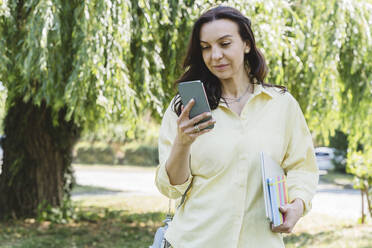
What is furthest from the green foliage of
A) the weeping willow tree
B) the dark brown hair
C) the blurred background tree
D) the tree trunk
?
the dark brown hair

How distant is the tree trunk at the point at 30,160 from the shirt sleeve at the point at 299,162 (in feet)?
18.5

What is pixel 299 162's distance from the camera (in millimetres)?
1685

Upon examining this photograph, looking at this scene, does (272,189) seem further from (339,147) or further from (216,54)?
(339,147)

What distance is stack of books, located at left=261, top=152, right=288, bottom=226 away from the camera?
150 cm

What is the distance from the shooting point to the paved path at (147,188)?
9.78 m

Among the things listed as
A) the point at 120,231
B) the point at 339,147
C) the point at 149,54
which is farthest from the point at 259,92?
the point at 339,147

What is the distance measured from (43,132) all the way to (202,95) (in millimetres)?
5933

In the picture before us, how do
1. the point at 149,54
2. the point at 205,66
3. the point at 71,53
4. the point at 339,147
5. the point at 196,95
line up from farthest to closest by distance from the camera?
the point at 339,147 → the point at 149,54 → the point at 71,53 → the point at 205,66 → the point at 196,95

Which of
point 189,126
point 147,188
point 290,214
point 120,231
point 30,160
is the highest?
point 189,126

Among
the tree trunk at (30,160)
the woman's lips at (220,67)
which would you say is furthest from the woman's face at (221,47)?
the tree trunk at (30,160)

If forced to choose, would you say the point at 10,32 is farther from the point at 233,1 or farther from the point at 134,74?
the point at 233,1

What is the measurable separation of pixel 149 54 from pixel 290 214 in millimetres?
3357

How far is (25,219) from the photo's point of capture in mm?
7051

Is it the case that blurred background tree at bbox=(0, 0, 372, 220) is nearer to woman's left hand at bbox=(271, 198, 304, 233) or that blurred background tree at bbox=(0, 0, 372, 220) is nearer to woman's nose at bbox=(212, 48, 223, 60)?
woman's nose at bbox=(212, 48, 223, 60)
